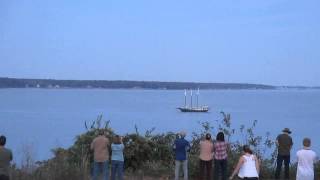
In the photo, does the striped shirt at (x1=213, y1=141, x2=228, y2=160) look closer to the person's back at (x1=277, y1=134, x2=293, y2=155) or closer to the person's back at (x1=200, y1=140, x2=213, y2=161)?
the person's back at (x1=200, y1=140, x2=213, y2=161)

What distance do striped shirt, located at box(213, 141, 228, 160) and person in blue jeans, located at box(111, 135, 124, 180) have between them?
87.7 inches

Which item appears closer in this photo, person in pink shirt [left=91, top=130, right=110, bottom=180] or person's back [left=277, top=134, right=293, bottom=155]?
person in pink shirt [left=91, top=130, right=110, bottom=180]

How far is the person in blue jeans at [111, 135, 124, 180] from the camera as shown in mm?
13469

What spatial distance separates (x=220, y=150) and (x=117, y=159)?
244cm

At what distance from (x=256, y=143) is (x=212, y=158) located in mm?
2906

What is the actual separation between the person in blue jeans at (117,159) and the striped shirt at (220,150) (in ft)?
7.31

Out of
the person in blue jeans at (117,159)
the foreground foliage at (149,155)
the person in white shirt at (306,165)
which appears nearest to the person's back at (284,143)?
the foreground foliage at (149,155)

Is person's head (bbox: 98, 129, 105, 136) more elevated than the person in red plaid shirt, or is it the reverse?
person's head (bbox: 98, 129, 105, 136)

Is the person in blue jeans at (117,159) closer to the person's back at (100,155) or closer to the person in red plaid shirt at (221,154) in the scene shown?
the person's back at (100,155)

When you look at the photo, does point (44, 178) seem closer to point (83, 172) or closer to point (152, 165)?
point (83, 172)

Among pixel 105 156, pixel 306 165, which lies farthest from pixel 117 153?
pixel 306 165

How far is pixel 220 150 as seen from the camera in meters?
14.1

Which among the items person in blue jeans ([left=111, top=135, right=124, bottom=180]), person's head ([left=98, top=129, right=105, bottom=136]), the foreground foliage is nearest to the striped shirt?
the foreground foliage

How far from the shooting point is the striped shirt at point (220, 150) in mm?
14055
